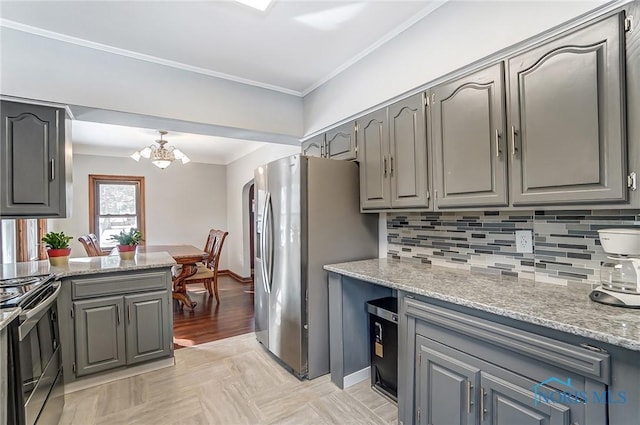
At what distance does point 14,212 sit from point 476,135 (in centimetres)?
304

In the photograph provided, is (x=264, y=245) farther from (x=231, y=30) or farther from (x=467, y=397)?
(x=467, y=397)

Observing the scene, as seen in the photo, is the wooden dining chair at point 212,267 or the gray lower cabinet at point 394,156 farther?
the wooden dining chair at point 212,267

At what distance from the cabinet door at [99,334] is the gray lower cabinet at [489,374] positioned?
7.07 ft

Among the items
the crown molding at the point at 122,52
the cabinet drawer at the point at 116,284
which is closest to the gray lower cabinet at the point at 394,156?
the crown molding at the point at 122,52

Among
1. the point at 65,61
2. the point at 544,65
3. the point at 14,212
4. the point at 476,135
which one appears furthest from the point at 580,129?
the point at 14,212

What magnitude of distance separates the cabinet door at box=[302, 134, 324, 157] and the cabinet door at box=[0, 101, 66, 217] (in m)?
2.07

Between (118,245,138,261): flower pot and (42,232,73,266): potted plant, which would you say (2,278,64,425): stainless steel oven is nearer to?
(42,232,73,266): potted plant

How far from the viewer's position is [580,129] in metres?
1.30

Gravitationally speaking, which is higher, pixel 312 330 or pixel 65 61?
pixel 65 61

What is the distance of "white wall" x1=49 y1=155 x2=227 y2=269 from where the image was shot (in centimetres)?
554

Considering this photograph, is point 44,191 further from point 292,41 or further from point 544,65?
point 544,65

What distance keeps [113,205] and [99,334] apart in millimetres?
4329

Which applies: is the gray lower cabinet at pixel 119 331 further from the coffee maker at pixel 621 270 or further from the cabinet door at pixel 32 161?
the coffee maker at pixel 621 270

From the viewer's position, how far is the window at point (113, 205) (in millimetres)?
5695
